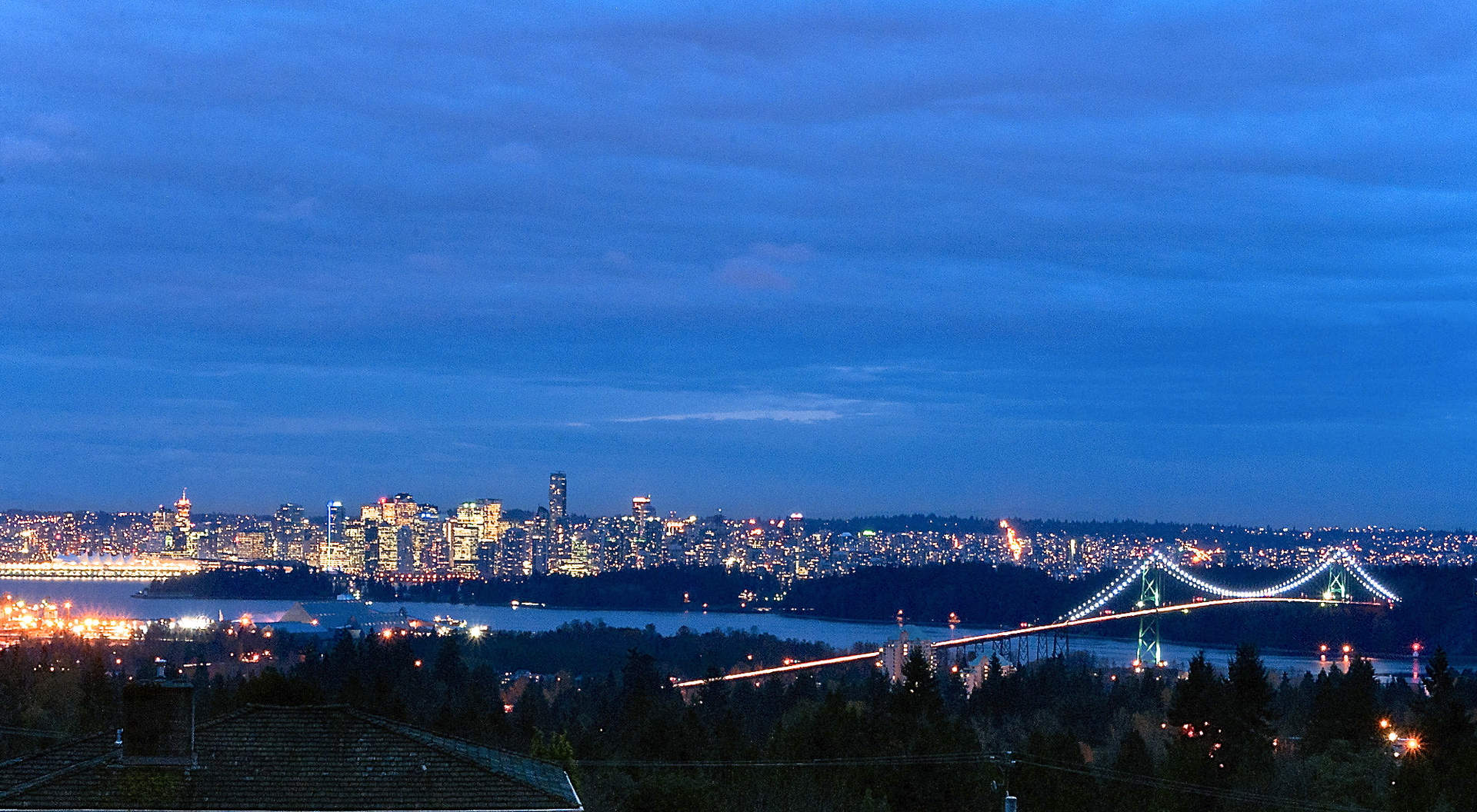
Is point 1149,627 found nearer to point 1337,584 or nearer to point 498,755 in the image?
point 1337,584

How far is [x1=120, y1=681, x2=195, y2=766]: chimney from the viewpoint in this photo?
542 inches

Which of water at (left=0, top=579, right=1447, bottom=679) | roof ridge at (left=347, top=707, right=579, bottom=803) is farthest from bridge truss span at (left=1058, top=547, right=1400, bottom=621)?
roof ridge at (left=347, top=707, right=579, bottom=803)

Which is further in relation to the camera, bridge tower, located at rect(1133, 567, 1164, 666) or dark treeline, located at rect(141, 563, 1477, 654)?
dark treeline, located at rect(141, 563, 1477, 654)

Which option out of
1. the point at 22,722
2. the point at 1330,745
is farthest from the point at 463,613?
the point at 1330,745

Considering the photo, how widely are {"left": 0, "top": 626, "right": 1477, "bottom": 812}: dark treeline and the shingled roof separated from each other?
7.10 m

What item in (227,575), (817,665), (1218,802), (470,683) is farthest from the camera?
(227,575)

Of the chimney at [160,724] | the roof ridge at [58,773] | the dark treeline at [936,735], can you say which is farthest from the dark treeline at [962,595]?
the roof ridge at [58,773]

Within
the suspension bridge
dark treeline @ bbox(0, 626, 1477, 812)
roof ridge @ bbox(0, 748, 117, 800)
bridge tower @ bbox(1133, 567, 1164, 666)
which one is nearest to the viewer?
roof ridge @ bbox(0, 748, 117, 800)

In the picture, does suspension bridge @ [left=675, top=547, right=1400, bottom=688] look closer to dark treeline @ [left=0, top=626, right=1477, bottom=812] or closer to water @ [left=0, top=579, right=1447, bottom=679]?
water @ [left=0, top=579, right=1447, bottom=679]

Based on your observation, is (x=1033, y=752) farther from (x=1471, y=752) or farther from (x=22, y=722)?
(x=22, y=722)

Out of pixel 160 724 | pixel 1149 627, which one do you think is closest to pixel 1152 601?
pixel 1149 627

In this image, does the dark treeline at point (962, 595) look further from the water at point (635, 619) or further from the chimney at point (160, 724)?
the chimney at point (160, 724)

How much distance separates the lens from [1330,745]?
3381 centimetres

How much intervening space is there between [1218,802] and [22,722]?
26.6 meters
